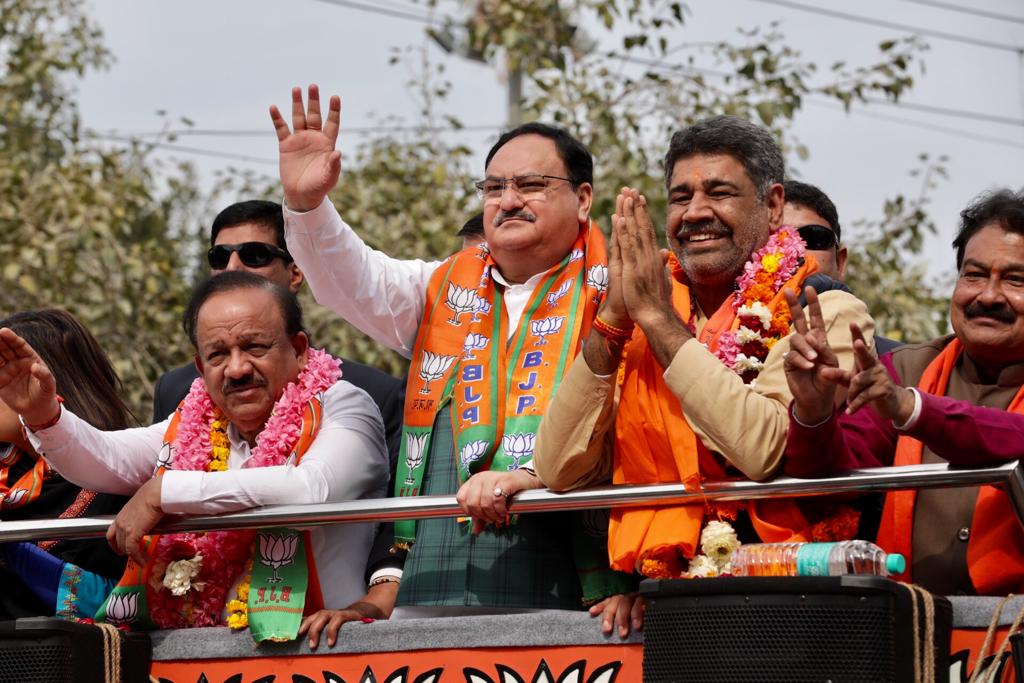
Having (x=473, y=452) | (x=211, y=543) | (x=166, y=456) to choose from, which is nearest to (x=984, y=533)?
(x=473, y=452)

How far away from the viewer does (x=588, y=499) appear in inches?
155

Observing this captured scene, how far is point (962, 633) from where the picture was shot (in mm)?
3621

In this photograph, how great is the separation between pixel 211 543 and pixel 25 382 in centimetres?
73

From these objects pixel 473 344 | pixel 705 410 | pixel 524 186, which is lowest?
pixel 705 410

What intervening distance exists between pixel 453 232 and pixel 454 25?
173 cm

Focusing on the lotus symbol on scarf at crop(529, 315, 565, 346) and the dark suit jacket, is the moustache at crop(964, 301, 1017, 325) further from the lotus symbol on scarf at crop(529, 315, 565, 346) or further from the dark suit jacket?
the dark suit jacket

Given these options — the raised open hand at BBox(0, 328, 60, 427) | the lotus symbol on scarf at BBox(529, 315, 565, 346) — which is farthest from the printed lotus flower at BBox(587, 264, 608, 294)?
A: the raised open hand at BBox(0, 328, 60, 427)

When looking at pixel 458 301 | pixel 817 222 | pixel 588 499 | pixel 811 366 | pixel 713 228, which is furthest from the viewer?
pixel 817 222

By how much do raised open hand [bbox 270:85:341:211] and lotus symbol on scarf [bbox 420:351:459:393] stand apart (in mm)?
595

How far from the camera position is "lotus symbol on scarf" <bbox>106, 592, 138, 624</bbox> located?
15.0 feet

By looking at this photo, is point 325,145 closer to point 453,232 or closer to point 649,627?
point 649,627

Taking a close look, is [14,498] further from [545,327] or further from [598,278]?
[598,278]

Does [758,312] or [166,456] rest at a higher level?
[758,312]

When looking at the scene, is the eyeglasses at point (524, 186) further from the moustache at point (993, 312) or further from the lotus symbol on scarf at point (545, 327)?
the moustache at point (993, 312)
